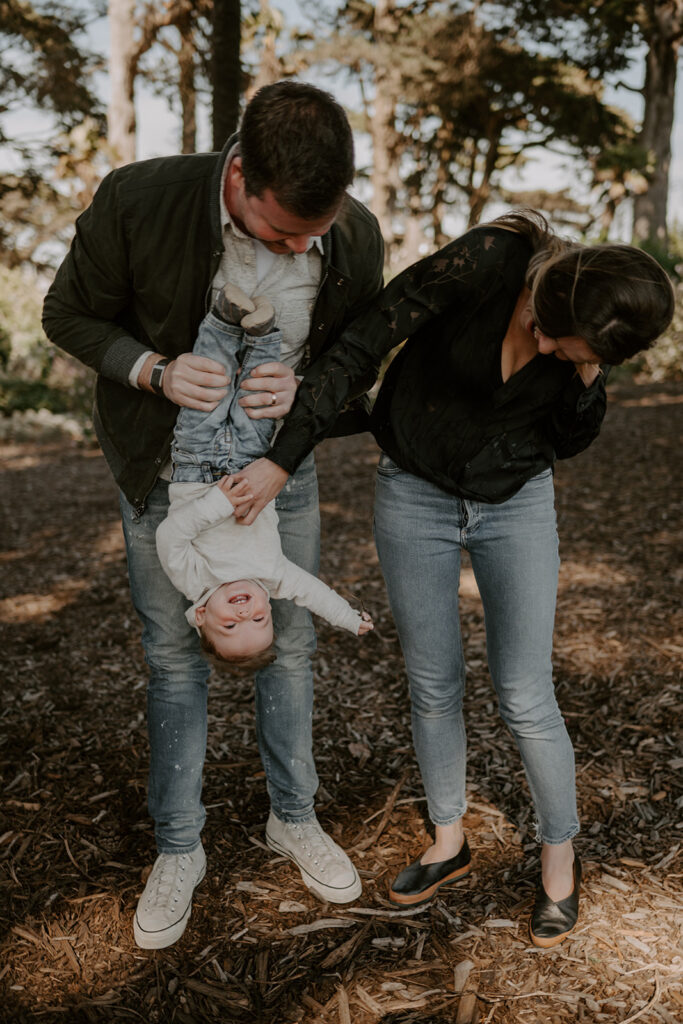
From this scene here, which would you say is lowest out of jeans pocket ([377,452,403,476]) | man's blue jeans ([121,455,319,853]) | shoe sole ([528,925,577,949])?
shoe sole ([528,925,577,949])

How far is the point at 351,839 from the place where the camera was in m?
2.67

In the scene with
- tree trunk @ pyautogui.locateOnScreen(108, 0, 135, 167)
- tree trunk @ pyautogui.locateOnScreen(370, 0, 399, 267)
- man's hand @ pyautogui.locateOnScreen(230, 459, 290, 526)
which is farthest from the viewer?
tree trunk @ pyautogui.locateOnScreen(370, 0, 399, 267)

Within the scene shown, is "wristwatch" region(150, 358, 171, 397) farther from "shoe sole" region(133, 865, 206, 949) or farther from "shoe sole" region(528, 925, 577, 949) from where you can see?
"shoe sole" region(528, 925, 577, 949)

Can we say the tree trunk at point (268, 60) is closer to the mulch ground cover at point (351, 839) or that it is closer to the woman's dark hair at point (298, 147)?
the mulch ground cover at point (351, 839)

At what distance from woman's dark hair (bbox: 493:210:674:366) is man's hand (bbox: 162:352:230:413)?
0.74 metres

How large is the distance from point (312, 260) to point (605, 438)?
6994 mm

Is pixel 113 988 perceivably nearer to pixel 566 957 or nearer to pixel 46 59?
pixel 566 957

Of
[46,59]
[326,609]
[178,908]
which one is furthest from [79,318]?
[46,59]

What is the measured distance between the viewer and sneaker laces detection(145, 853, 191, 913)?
2.26 m

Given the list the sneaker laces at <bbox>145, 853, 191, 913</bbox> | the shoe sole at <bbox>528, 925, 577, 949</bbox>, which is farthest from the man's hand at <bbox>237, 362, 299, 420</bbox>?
the shoe sole at <bbox>528, 925, 577, 949</bbox>

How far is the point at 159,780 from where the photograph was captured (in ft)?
7.64

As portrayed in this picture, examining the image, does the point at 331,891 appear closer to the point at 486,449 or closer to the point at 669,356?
the point at 486,449

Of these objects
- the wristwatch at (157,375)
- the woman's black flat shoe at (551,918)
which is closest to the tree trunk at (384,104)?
the wristwatch at (157,375)

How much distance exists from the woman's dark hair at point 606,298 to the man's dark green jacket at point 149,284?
1.75ft
